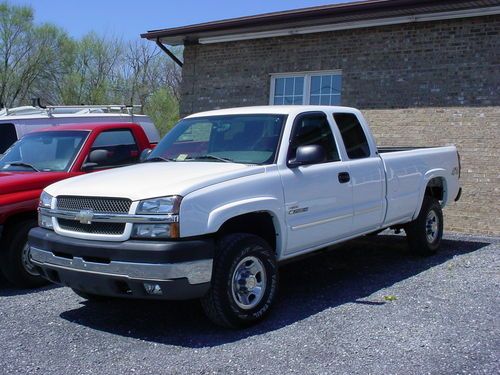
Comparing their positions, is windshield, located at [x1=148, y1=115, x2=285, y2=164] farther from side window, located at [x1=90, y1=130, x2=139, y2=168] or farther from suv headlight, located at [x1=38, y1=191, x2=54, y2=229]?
side window, located at [x1=90, y1=130, x2=139, y2=168]

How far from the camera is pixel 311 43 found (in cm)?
1210

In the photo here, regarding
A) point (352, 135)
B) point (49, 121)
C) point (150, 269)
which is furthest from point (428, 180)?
point (49, 121)

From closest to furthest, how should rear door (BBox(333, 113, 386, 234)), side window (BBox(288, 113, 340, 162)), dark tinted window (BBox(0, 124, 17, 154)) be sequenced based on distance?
side window (BBox(288, 113, 340, 162)) → rear door (BBox(333, 113, 386, 234)) → dark tinted window (BBox(0, 124, 17, 154))

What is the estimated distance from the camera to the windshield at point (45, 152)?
7.31 metres

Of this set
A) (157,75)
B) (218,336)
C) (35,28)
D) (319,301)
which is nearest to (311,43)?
(319,301)

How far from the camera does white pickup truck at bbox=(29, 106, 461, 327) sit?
470 centimetres

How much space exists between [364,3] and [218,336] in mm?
7442

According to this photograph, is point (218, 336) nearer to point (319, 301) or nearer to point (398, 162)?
point (319, 301)

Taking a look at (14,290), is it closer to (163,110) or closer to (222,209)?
(222,209)

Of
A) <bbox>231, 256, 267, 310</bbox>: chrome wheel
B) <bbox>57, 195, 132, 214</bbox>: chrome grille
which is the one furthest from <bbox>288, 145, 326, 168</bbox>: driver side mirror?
<bbox>57, 195, 132, 214</bbox>: chrome grille

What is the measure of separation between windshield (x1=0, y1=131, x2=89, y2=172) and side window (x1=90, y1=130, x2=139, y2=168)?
0.76ft

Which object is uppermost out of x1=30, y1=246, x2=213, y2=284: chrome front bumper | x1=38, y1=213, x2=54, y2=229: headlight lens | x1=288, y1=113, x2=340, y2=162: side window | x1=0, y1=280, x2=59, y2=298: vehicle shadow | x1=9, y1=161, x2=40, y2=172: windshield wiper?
x1=288, y1=113, x2=340, y2=162: side window

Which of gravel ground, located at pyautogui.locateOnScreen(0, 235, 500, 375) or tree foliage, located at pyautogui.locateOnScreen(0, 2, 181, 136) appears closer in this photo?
gravel ground, located at pyautogui.locateOnScreen(0, 235, 500, 375)

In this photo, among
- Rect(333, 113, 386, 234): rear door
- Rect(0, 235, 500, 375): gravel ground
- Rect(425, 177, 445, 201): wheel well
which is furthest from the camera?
Rect(425, 177, 445, 201): wheel well
